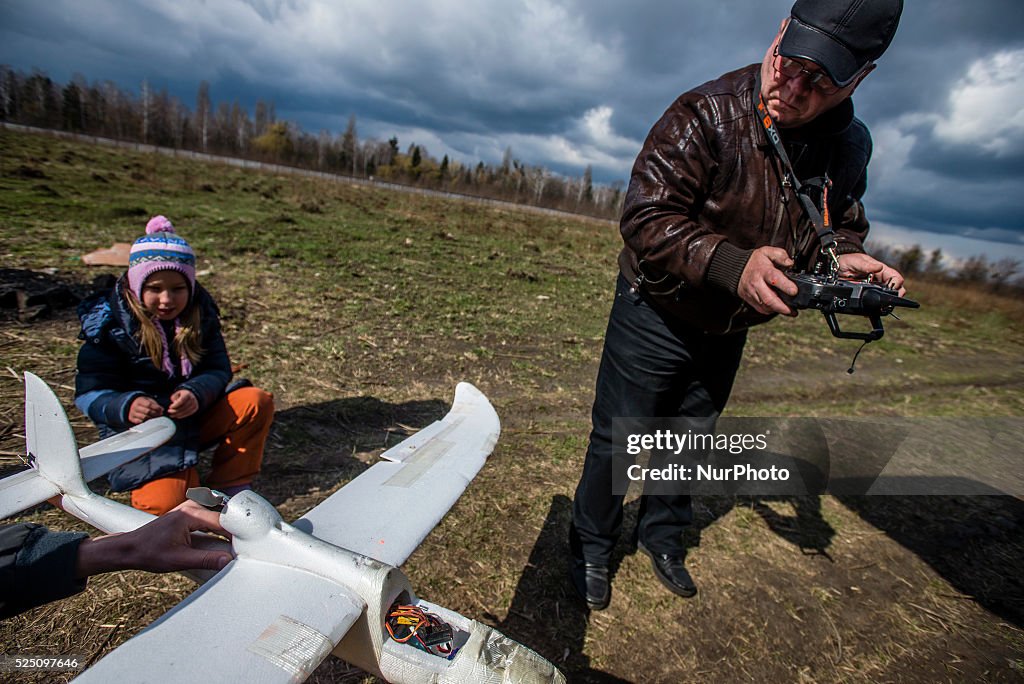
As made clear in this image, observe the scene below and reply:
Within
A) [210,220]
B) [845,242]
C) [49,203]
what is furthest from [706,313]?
[49,203]

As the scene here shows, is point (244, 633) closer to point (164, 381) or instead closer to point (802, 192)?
point (164, 381)

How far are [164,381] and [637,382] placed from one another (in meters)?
2.74

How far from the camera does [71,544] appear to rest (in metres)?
1.69

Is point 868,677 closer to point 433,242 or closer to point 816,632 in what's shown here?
point 816,632

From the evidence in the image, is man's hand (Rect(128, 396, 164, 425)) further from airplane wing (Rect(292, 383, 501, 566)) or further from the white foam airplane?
airplane wing (Rect(292, 383, 501, 566))

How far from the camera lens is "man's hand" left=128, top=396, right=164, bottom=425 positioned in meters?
2.53

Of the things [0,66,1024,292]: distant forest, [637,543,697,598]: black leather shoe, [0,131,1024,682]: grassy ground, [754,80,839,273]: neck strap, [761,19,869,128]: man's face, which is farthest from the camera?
[0,66,1024,292]: distant forest

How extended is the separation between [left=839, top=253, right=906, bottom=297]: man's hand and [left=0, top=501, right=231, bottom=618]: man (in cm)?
277

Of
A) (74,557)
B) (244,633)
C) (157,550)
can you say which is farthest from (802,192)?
(74,557)

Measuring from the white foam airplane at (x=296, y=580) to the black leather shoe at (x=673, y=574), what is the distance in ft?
4.37

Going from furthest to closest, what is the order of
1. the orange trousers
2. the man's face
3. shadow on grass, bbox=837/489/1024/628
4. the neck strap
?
shadow on grass, bbox=837/489/1024/628 < the orange trousers < the neck strap < the man's face

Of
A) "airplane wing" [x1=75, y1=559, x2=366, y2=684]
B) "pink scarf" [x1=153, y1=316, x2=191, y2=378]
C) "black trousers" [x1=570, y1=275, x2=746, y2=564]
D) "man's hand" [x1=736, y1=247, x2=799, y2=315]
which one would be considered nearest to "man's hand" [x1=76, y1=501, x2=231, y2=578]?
"airplane wing" [x1=75, y1=559, x2=366, y2=684]

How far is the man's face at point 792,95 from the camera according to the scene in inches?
72.2

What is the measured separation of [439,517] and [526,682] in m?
0.77
